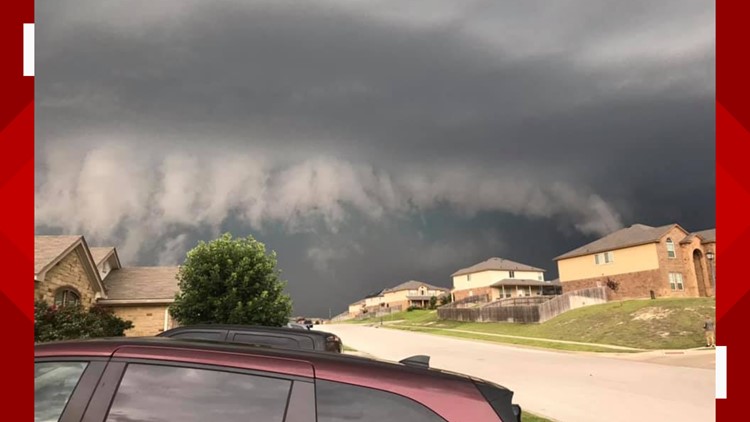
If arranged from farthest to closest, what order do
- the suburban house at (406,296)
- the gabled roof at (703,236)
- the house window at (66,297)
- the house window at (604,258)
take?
the suburban house at (406,296)
the house window at (604,258)
the gabled roof at (703,236)
the house window at (66,297)

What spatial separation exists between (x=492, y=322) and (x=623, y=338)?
62.2 feet

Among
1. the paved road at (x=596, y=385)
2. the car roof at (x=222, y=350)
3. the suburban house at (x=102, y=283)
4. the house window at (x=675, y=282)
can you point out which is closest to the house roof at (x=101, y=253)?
the suburban house at (x=102, y=283)

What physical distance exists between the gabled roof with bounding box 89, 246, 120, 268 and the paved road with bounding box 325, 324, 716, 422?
18.5m

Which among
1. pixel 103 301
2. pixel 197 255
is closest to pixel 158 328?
pixel 103 301

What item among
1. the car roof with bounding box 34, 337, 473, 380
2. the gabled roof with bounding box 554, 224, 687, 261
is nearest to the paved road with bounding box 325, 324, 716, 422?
the car roof with bounding box 34, 337, 473, 380

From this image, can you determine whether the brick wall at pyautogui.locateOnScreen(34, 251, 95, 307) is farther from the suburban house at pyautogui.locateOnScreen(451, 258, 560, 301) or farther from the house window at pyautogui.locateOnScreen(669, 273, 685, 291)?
the suburban house at pyautogui.locateOnScreen(451, 258, 560, 301)

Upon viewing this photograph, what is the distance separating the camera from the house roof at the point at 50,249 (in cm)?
1934

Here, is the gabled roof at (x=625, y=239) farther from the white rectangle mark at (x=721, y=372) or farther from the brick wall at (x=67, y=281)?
the white rectangle mark at (x=721, y=372)

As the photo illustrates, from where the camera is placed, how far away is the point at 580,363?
20.0m

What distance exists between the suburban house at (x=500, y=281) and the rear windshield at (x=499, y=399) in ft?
233

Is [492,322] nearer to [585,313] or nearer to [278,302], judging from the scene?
[585,313]

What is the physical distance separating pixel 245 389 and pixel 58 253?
21.9 meters

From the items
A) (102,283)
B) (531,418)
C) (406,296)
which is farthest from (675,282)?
(406,296)

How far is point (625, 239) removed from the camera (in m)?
51.8
